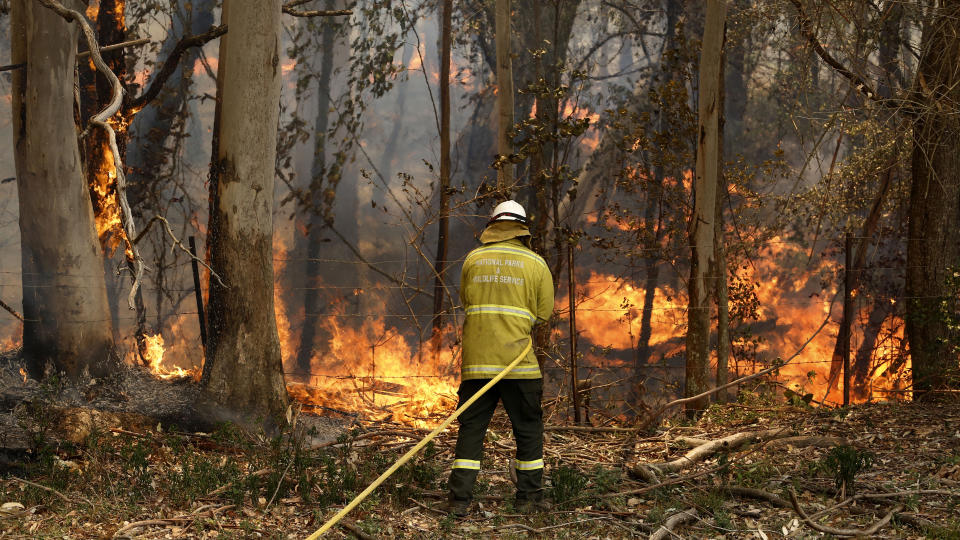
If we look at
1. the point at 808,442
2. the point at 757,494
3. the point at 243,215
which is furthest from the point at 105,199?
the point at 808,442

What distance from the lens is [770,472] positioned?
5852 millimetres

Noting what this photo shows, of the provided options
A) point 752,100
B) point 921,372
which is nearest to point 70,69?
point 921,372

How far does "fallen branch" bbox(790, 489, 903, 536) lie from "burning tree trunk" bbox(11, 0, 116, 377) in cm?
653

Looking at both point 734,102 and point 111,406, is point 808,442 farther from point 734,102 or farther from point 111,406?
point 734,102

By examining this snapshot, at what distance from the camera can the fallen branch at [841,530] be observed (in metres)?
4.62

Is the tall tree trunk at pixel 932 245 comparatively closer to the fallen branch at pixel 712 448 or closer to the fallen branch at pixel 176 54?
the fallen branch at pixel 712 448

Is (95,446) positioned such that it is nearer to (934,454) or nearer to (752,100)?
(934,454)

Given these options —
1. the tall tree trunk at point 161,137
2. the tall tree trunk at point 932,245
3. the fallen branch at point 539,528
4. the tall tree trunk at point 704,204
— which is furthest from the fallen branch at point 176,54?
the tall tree trunk at point 932,245

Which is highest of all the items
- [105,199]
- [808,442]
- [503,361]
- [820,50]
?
[820,50]

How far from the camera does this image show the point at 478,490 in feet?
18.4

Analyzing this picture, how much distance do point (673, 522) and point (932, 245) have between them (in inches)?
214

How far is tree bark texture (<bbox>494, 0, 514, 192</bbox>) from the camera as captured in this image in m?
10.0

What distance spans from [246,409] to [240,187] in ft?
6.20

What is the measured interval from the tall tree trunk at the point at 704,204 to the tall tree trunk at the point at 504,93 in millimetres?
2317
